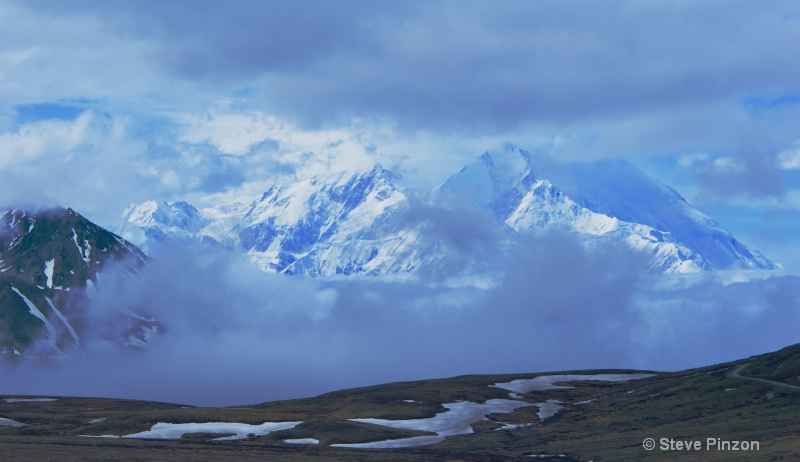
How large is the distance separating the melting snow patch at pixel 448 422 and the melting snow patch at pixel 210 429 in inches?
568

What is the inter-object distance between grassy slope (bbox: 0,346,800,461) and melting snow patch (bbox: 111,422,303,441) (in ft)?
9.10

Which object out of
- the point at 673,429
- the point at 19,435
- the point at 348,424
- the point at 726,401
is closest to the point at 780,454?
the point at 673,429

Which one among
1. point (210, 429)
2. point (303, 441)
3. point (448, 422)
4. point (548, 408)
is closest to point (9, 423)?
point (210, 429)

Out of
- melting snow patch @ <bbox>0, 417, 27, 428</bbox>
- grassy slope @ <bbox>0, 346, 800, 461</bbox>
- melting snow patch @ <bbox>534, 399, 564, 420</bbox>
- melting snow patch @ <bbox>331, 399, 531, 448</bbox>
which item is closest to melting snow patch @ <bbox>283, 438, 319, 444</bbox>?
grassy slope @ <bbox>0, 346, 800, 461</bbox>

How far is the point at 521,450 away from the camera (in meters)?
125

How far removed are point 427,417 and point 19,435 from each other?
59.4m

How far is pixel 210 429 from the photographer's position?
138375mm

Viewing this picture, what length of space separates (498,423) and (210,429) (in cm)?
4326

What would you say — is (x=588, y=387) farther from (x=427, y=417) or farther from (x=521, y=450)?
(x=521, y=450)

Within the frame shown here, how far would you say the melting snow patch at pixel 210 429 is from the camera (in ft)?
444

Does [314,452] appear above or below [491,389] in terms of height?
below

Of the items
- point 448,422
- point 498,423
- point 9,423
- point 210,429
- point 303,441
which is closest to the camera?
point 303,441

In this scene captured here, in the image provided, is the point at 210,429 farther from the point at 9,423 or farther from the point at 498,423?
the point at 498,423

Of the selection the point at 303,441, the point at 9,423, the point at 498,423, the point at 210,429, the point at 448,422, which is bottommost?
the point at 303,441
